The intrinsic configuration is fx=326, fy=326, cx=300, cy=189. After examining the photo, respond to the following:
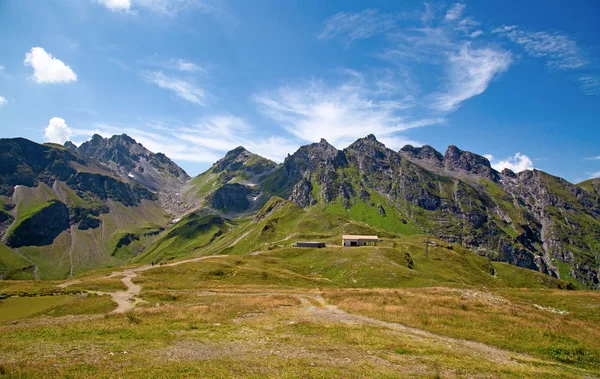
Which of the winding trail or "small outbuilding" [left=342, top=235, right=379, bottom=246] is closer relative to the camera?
the winding trail

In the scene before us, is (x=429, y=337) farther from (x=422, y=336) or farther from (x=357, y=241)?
(x=357, y=241)

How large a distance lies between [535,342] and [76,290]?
81207 millimetres

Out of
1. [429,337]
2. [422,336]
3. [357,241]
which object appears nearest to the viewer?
[429,337]

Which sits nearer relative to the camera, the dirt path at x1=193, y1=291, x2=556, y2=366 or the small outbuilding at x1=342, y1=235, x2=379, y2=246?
the dirt path at x1=193, y1=291, x2=556, y2=366

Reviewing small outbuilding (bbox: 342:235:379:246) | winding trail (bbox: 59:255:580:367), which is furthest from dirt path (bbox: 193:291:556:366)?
small outbuilding (bbox: 342:235:379:246)

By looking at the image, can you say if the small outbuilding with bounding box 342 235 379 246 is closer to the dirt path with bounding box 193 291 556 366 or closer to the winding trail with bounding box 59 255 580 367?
the winding trail with bounding box 59 255 580 367

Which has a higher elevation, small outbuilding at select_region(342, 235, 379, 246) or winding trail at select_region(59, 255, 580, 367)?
small outbuilding at select_region(342, 235, 379, 246)

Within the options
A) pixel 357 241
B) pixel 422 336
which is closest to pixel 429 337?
pixel 422 336

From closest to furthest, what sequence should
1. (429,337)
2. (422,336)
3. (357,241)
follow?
(429,337) → (422,336) → (357,241)

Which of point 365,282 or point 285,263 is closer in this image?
point 365,282

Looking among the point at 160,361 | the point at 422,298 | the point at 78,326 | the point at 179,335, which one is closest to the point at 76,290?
the point at 78,326

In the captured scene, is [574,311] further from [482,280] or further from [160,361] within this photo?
[482,280]

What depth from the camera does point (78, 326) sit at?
31.9 metres

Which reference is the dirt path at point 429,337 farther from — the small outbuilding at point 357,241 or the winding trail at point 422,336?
the small outbuilding at point 357,241
